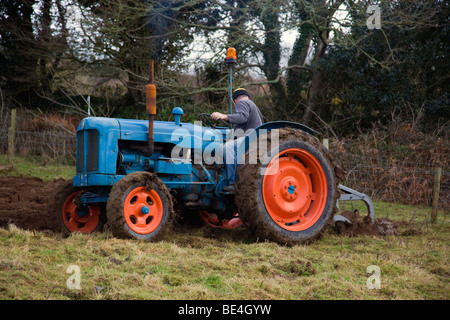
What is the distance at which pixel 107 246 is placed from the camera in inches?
154

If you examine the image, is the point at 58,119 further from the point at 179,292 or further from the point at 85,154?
the point at 179,292

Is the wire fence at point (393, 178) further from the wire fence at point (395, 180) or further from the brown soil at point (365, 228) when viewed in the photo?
the brown soil at point (365, 228)

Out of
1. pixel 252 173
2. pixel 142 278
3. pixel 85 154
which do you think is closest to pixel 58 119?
pixel 85 154

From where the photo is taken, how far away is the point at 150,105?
4434 millimetres

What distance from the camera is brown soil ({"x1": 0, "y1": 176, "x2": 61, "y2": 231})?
509 centimetres

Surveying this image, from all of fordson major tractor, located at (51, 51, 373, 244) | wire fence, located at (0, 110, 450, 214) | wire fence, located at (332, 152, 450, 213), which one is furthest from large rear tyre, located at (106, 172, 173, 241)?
wire fence, located at (332, 152, 450, 213)

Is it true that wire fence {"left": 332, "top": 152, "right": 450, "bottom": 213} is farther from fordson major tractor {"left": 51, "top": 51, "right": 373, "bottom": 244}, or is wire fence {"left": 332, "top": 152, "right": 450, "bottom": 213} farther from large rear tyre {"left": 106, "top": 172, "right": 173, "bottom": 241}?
large rear tyre {"left": 106, "top": 172, "right": 173, "bottom": 241}

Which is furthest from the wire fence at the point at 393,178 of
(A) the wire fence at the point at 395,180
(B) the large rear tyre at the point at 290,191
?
(B) the large rear tyre at the point at 290,191

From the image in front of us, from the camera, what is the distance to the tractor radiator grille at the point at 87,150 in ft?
15.4

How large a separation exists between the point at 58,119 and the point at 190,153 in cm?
1071

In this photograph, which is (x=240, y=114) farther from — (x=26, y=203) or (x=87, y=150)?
(x=26, y=203)

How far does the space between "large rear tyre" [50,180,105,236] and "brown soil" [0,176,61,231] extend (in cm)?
11

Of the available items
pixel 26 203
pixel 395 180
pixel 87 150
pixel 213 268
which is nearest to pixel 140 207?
pixel 87 150

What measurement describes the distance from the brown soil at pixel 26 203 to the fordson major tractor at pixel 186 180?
0.43m
